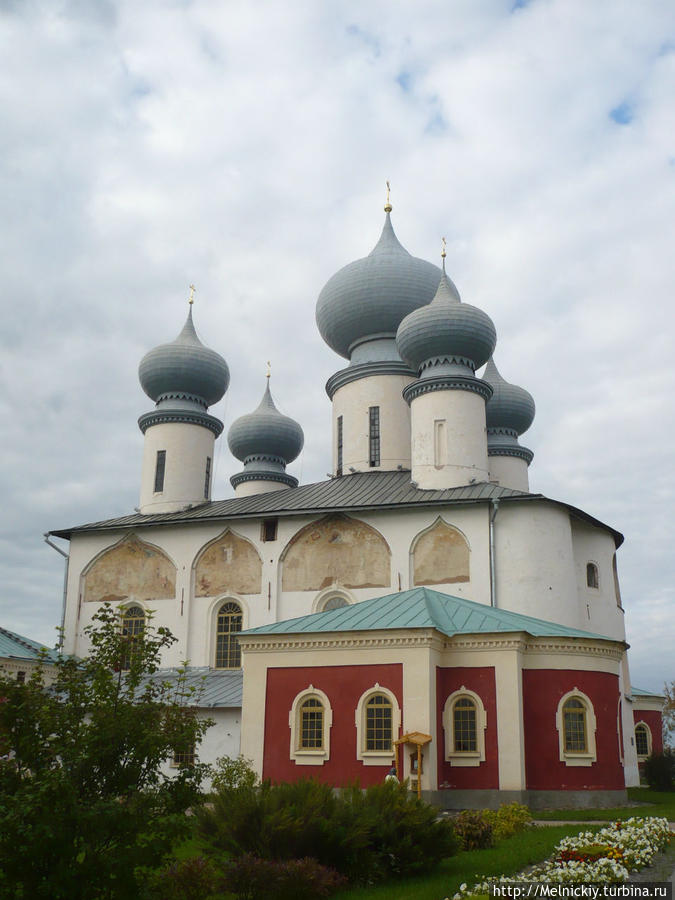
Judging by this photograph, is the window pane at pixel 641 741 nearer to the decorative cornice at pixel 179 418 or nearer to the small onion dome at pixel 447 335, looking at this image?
the small onion dome at pixel 447 335

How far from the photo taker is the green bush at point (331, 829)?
26.9 ft

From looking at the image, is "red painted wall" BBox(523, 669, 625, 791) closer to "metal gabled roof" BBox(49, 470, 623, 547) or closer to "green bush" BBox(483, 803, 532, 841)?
"green bush" BBox(483, 803, 532, 841)

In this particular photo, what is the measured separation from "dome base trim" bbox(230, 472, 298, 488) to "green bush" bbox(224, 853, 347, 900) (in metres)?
23.1

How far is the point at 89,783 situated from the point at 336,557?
15.1m

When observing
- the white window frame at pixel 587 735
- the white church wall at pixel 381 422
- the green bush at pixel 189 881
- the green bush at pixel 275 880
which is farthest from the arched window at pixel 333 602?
the green bush at pixel 275 880

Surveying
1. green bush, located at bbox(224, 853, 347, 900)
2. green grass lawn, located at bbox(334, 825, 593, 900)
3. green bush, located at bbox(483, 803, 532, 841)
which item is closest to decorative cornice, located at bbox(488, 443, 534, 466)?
green bush, located at bbox(483, 803, 532, 841)

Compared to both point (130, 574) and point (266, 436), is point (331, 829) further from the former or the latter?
point (266, 436)

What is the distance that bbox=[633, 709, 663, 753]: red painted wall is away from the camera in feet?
78.6

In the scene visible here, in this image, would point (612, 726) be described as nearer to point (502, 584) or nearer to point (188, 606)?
point (502, 584)

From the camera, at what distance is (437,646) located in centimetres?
1568

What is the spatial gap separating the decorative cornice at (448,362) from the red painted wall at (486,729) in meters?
10.2

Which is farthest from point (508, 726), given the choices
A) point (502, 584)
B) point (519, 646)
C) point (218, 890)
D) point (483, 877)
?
point (218, 890)

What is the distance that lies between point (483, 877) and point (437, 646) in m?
7.57

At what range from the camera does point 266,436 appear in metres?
30.7
